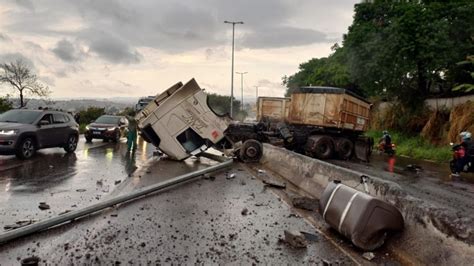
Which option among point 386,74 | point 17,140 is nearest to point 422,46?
point 386,74

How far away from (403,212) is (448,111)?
2351cm

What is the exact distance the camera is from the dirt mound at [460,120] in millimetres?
21894

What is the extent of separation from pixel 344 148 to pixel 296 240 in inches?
547

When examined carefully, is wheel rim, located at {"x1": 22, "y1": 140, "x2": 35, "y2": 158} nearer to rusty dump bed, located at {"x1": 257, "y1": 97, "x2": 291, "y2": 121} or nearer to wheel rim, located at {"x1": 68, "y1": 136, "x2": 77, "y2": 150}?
wheel rim, located at {"x1": 68, "y1": 136, "x2": 77, "y2": 150}

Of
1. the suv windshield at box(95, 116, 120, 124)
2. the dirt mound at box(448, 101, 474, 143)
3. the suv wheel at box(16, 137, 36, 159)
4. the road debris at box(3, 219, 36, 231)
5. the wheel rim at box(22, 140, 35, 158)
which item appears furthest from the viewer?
the suv windshield at box(95, 116, 120, 124)

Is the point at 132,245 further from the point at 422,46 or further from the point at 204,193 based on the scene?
the point at 422,46

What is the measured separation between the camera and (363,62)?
28.5m

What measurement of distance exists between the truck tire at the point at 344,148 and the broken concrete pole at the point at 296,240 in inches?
526

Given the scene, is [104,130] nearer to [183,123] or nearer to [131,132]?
[131,132]

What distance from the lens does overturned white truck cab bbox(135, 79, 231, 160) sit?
13.6 m

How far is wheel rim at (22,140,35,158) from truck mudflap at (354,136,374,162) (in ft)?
45.1

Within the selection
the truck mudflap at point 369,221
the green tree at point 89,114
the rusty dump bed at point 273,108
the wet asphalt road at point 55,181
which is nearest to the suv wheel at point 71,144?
the wet asphalt road at point 55,181

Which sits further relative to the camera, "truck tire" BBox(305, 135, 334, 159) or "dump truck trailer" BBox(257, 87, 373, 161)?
"truck tire" BBox(305, 135, 334, 159)

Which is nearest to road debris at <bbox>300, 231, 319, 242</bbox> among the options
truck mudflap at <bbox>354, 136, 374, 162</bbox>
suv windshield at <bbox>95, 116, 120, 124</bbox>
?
truck mudflap at <bbox>354, 136, 374, 162</bbox>
